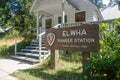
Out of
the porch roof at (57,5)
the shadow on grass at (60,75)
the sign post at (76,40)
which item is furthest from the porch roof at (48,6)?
the shadow on grass at (60,75)

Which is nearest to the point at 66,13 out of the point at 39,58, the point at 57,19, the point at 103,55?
the point at 57,19

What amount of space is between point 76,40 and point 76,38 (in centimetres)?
7

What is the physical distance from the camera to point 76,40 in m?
7.16

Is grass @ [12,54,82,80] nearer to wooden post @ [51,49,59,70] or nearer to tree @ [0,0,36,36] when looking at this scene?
wooden post @ [51,49,59,70]

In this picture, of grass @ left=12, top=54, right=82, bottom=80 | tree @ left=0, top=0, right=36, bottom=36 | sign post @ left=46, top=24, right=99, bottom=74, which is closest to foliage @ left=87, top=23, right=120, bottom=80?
sign post @ left=46, top=24, right=99, bottom=74

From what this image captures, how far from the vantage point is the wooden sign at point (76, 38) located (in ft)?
21.1

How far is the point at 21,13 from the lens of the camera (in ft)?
92.2

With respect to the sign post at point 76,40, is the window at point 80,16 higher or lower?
higher

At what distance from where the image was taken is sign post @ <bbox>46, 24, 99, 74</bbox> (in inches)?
253

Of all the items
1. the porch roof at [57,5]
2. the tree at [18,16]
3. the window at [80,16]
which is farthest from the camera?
the tree at [18,16]

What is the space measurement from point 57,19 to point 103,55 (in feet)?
43.0

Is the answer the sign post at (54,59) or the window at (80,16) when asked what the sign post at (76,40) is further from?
the window at (80,16)

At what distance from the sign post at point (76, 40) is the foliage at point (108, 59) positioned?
1.43ft

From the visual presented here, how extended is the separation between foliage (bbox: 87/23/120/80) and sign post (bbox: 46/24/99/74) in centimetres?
44
